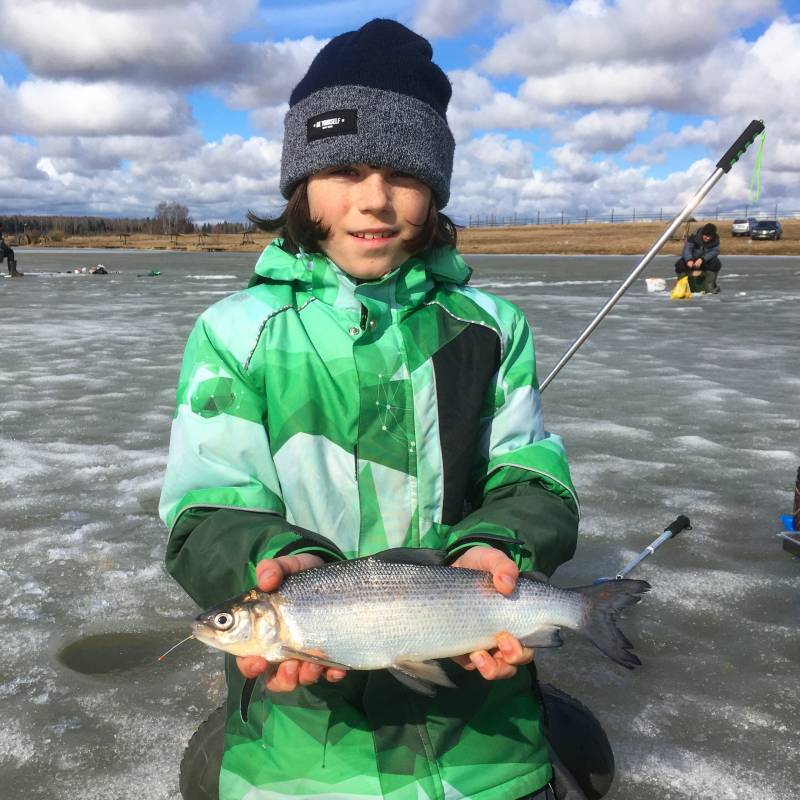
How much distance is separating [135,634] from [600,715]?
74.0 inches

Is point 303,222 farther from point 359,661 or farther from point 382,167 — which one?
point 359,661

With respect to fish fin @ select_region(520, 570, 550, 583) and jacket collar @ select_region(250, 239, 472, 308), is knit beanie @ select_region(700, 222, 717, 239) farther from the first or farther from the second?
fish fin @ select_region(520, 570, 550, 583)

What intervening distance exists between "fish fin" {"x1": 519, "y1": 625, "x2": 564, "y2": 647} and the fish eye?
74 centimetres

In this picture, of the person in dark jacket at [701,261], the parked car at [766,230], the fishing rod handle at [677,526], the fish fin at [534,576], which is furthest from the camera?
the parked car at [766,230]

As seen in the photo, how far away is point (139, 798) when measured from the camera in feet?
8.23

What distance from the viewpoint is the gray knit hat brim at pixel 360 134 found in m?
2.51

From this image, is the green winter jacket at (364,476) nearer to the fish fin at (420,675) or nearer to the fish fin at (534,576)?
the fish fin at (534,576)

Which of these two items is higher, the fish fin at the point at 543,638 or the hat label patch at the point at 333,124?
the hat label patch at the point at 333,124

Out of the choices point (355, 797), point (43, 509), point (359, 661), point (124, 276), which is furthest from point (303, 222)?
point (124, 276)

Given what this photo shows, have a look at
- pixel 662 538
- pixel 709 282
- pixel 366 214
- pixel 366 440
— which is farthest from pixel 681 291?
pixel 366 440

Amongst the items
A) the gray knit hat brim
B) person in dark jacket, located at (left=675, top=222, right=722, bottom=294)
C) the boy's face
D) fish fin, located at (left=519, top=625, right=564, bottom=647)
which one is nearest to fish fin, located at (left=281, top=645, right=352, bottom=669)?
fish fin, located at (left=519, top=625, right=564, bottom=647)

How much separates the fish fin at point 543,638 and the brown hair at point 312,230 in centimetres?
117

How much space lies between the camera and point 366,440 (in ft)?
7.79

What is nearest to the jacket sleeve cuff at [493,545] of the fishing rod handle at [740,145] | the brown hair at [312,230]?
the brown hair at [312,230]
